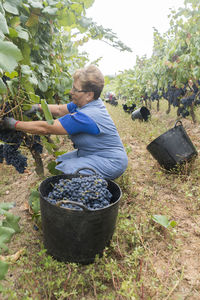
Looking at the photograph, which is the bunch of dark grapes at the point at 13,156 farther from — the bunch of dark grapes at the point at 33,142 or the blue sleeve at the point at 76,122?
the blue sleeve at the point at 76,122

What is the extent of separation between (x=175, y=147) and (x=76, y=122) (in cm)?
152

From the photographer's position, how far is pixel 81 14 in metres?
2.06

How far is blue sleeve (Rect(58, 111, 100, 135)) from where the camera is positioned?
207 centimetres

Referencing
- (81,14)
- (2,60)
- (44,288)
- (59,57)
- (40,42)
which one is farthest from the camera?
(59,57)

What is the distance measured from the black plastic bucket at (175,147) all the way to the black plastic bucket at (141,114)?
366 centimetres

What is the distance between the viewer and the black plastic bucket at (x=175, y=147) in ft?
9.86

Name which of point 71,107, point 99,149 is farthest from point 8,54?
point 71,107

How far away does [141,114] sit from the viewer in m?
6.79

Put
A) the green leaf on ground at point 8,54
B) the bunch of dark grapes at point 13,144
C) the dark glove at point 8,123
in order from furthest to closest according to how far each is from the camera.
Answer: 1. the bunch of dark grapes at point 13,144
2. the dark glove at point 8,123
3. the green leaf on ground at point 8,54

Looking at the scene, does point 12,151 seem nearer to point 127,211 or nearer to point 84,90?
point 84,90

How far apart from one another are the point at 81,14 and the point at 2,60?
153cm

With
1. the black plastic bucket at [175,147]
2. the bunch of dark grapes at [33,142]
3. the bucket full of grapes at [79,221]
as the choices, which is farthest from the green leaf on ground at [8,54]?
the black plastic bucket at [175,147]

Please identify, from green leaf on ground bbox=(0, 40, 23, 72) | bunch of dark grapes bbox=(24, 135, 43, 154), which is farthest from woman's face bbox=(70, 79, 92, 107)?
green leaf on ground bbox=(0, 40, 23, 72)

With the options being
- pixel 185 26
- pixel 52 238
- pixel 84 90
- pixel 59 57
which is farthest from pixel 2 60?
pixel 185 26
